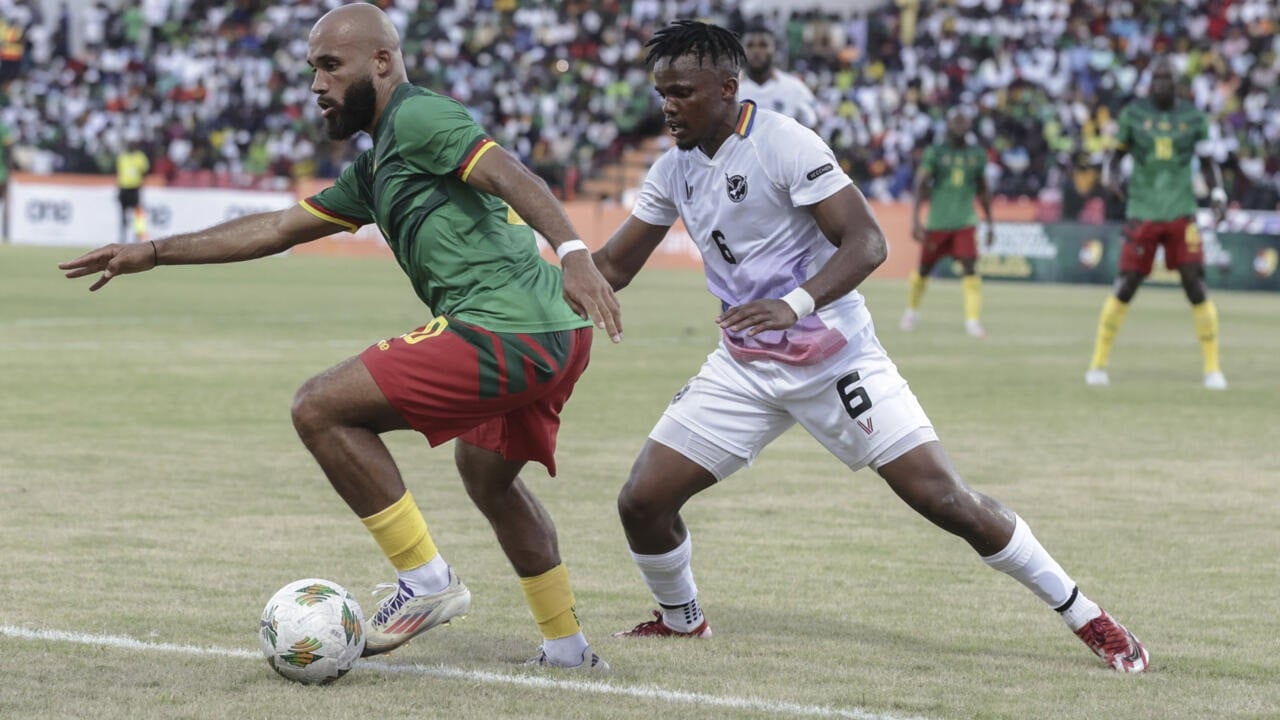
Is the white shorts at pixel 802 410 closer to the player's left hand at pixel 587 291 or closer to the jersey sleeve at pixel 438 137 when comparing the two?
the player's left hand at pixel 587 291

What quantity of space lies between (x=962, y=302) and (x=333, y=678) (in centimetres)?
2357

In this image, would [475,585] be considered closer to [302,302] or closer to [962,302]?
[302,302]

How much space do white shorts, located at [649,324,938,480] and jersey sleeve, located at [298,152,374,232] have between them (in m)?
1.16

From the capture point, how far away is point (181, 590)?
6.78m

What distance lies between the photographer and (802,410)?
19.8 feet

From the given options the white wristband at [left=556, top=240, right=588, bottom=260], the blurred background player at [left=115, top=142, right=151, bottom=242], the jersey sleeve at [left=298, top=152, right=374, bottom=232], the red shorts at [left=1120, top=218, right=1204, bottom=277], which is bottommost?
the blurred background player at [left=115, top=142, right=151, bottom=242]

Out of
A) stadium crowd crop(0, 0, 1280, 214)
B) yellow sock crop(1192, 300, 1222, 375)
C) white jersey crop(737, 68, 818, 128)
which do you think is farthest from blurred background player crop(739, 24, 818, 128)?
stadium crowd crop(0, 0, 1280, 214)

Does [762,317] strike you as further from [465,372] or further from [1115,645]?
[1115,645]

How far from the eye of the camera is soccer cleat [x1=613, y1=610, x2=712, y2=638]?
628cm

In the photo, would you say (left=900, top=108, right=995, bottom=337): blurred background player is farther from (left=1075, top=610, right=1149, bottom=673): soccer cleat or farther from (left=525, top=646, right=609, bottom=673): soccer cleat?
(left=525, top=646, right=609, bottom=673): soccer cleat

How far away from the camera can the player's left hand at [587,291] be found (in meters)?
5.02

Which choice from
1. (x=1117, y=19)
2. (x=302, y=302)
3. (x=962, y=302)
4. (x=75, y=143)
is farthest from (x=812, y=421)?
(x=75, y=143)

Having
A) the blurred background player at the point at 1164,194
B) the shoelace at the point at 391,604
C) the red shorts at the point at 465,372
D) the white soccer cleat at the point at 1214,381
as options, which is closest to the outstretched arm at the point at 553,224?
the red shorts at the point at 465,372

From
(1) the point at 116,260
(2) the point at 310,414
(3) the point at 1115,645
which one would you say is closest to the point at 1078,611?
(3) the point at 1115,645
